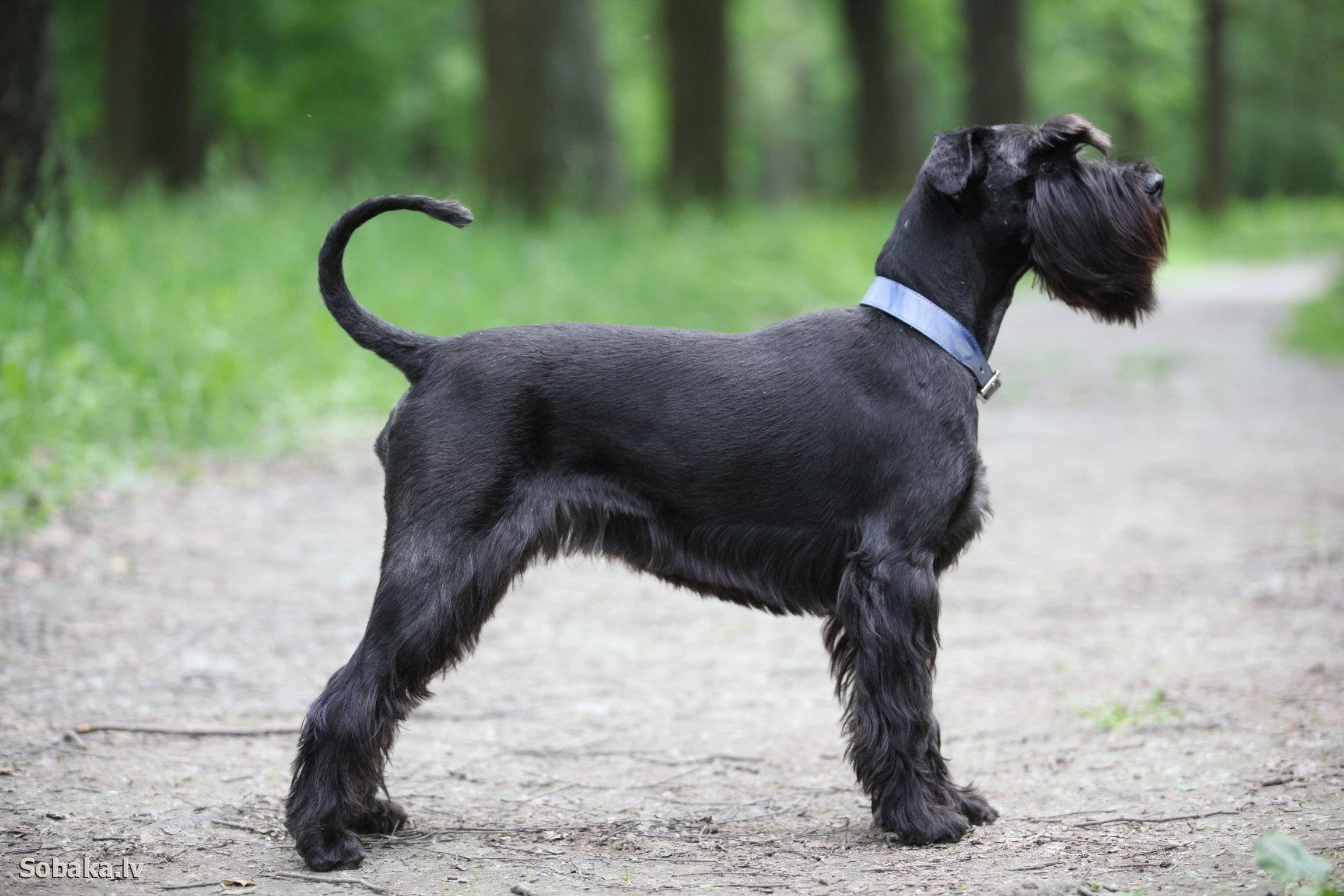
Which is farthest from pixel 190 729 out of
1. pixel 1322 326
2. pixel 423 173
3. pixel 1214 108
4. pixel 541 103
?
pixel 1214 108

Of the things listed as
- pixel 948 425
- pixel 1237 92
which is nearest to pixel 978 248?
pixel 948 425

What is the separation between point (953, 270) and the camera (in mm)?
3549

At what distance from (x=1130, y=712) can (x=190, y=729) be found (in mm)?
3092

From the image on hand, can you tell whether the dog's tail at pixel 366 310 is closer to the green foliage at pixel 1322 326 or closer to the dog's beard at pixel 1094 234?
the dog's beard at pixel 1094 234

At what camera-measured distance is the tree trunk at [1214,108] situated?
3194cm

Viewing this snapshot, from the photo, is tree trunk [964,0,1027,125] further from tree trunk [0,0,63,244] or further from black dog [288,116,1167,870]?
black dog [288,116,1167,870]

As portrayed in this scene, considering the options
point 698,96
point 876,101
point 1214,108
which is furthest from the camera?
point 1214,108

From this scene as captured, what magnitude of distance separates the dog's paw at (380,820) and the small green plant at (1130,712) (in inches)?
89.4

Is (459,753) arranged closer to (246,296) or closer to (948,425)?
(948,425)

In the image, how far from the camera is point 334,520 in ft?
22.4

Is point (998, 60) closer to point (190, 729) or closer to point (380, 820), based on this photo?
point (190, 729)

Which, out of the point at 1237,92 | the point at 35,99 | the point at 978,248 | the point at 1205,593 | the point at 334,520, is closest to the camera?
the point at 978,248

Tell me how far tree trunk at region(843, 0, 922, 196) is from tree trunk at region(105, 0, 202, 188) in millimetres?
11916

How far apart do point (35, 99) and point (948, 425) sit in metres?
7.08
